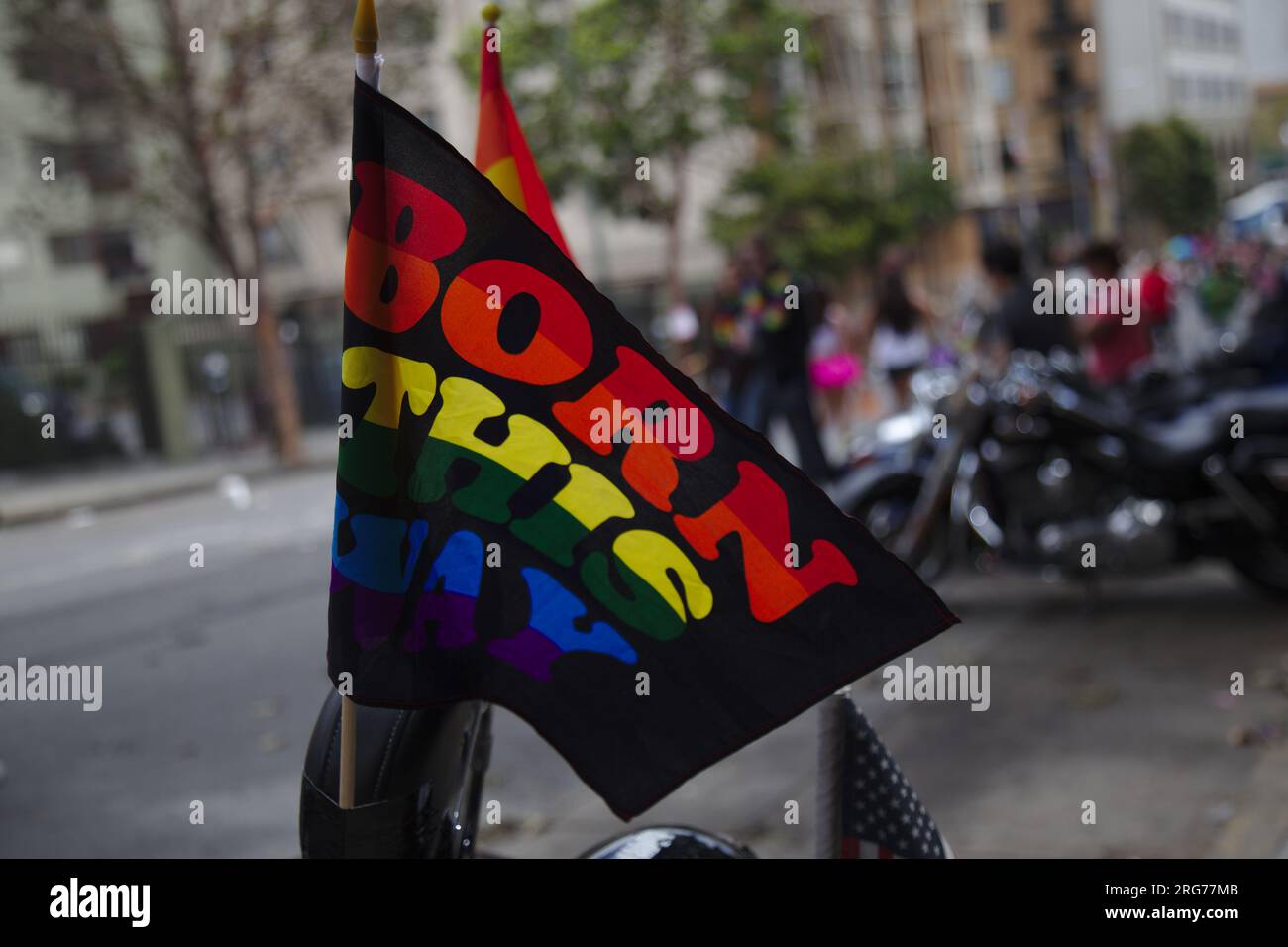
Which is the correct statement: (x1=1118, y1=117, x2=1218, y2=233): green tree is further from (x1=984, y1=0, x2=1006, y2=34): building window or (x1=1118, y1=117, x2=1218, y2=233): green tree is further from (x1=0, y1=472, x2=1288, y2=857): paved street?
(x1=0, y1=472, x2=1288, y2=857): paved street

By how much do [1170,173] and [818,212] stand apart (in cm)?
3440

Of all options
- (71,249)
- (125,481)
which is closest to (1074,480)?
(125,481)

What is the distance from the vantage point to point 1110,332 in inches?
346

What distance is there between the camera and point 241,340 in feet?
90.0

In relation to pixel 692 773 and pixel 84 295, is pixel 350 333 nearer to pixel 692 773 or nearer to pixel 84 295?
pixel 692 773

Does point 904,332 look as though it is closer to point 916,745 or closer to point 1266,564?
point 1266,564

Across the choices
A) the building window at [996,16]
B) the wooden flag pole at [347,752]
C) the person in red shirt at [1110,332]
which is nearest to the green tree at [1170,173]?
the building window at [996,16]

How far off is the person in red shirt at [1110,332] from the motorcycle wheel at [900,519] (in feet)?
7.63

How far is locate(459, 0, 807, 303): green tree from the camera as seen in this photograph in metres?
24.0

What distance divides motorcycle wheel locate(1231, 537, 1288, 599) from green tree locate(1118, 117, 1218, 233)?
58930 millimetres

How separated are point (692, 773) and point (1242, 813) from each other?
2.89 metres

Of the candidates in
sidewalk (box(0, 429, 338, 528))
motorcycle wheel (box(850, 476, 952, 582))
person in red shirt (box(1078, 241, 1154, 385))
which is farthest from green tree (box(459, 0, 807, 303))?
motorcycle wheel (box(850, 476, 952, 582))

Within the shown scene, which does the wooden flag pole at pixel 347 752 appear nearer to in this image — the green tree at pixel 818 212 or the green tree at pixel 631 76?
the green tree at pixel 631 76

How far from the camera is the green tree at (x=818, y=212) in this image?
3055 centimetres
